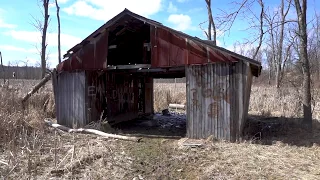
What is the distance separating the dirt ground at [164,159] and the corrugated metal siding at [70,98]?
2.13 metres

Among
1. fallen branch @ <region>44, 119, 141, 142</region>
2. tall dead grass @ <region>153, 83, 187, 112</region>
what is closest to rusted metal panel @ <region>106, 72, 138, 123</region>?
fallen branch @ <region>44, 119, 141, 142</region>

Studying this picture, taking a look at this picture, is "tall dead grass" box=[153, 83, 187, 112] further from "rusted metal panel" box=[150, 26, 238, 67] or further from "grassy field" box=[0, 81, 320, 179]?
"grassy field" box=[0, 81, 320, 179]

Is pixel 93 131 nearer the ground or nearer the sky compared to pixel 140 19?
nearer the ground

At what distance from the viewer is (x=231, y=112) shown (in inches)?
356

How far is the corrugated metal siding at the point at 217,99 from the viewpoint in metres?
8.95

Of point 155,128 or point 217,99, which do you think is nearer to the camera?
point 217,99

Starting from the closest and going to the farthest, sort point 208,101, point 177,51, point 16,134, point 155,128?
1. point 16,134
2. point 208,101
3. point 177,51
4. point 155,128

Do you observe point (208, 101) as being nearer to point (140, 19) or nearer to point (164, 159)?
point (164, 159)

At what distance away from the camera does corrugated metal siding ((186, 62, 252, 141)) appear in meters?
8.95

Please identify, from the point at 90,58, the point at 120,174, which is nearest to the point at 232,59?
the point at 120,174

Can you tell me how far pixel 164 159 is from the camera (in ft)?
24.8

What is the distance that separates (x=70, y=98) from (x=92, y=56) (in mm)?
2222

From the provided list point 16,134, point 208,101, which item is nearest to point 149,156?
point 208,101

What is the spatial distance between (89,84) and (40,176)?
605 centimetres
